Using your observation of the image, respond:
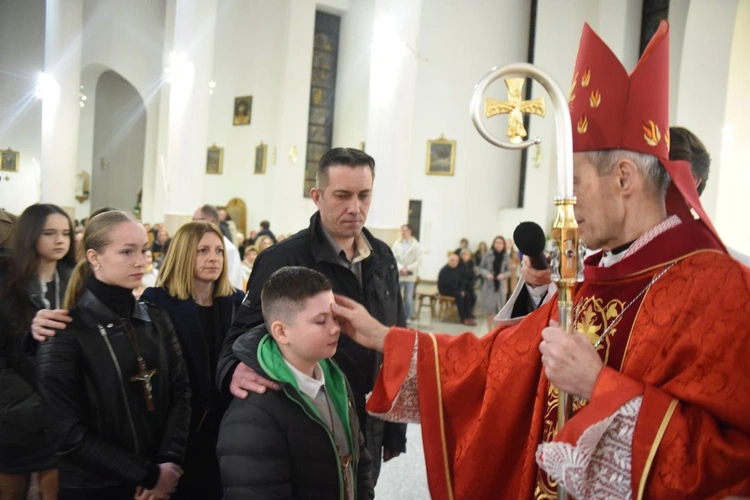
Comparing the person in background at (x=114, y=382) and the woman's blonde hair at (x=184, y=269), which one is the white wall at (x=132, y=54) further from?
the person in background at (x=114, y=382)

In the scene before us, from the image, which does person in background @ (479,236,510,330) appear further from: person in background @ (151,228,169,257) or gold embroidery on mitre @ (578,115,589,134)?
gold embroidery on mitre @ (578,115,589,134)

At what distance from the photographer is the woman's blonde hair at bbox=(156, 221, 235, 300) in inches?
107

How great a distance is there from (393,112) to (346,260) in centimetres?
774

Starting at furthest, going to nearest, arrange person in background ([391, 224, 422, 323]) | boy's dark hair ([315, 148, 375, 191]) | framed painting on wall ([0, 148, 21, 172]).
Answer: person in background ([391, 224, 422, 323]) < framed painting on wall ([0, 148, 21, 172]) < boy's dark hair ([315, 148, 375, 191])

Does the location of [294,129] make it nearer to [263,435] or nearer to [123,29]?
[123,29]

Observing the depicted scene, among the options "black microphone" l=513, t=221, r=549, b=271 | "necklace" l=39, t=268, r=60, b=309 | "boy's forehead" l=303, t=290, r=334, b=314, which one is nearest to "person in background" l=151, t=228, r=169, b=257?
"necklace" l=39, t=268, r=60, b=309

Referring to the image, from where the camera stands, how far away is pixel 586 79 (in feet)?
5.32

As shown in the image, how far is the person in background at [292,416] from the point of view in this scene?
5.27 feet

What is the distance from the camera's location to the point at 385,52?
9.77 metres

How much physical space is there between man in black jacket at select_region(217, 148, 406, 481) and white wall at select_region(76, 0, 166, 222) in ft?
51.6

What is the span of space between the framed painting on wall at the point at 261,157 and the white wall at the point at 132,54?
3371mm

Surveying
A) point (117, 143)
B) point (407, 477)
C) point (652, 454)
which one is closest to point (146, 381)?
point (652, 454)

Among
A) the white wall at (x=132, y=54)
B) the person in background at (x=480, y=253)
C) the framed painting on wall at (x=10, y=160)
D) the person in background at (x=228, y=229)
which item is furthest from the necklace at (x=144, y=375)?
the white wall at (x=132, y=54)

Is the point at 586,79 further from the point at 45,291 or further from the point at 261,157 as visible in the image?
the point at 261,157
